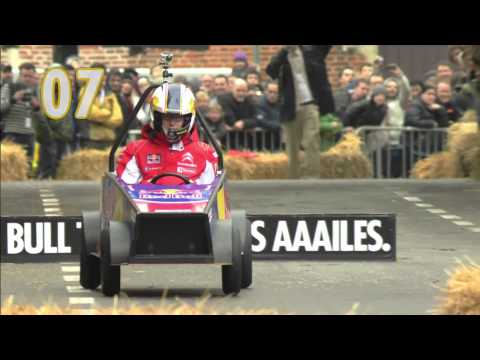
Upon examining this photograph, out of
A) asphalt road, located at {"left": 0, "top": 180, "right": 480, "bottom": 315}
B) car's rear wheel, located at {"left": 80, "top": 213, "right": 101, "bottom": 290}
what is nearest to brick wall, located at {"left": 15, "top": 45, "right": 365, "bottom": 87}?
asphalt road, located at {"left": 0, "top": 180, "right": 480, "bottom": 315}

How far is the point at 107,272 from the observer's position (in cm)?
1402

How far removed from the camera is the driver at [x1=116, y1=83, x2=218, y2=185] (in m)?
14.5

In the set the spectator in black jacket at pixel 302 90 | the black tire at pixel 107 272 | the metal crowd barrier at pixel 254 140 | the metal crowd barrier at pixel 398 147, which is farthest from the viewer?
the metal crowd barrier at pixel 254 140


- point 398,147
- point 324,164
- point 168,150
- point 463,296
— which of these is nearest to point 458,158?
point 398,147

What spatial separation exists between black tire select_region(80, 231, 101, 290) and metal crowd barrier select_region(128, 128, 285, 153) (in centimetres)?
1266

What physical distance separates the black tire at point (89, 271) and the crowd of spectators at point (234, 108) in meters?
11.5

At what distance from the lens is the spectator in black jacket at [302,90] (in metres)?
25.8

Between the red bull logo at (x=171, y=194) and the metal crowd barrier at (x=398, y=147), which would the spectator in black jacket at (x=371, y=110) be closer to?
the metal crowd barrier at (x=398, y=147)

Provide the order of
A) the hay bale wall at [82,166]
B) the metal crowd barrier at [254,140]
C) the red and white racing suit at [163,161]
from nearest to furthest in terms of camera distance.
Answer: the red and white racing suit at [163,161] → the hay bale wall at [82,166] → the metal crowd barrier at [254,140]

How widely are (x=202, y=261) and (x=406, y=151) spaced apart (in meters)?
14.2

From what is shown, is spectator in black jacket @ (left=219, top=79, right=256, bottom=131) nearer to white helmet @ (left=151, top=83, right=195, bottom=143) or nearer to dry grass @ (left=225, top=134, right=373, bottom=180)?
dry grass @ (left=225, top=134, right=373, bottom=180)

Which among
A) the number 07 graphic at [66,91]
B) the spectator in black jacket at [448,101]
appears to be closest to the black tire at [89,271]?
the number 07 graphic at [66,91]

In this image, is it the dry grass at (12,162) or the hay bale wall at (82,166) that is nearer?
the dry grass at (12,162)

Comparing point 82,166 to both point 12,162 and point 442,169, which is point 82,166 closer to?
point 12,162
